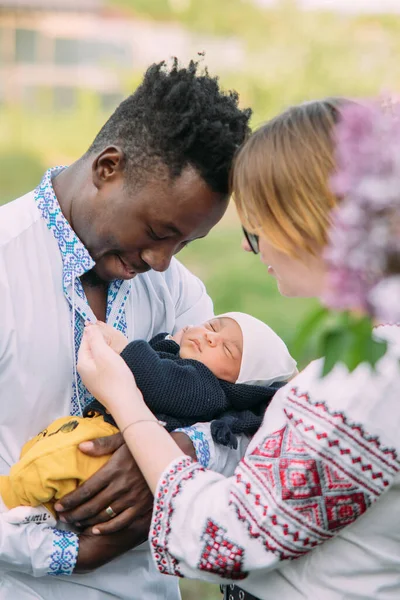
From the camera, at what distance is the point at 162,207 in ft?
7.97

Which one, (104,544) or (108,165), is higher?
(108,165)

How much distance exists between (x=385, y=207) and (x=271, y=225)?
2.16 feet

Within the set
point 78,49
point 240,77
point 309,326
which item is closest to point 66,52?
point 78,49

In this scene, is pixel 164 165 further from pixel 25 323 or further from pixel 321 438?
pixel 321 438

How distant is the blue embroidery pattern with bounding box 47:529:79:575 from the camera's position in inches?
90.8

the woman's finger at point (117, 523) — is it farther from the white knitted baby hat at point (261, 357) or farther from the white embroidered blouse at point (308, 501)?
the white knitted baby hat at point (261, 357)

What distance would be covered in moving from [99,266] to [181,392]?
0.41 m

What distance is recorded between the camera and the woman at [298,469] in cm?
182

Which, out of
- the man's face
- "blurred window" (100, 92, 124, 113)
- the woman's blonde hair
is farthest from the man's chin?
"blurred window" (100, 92, 124, 113)

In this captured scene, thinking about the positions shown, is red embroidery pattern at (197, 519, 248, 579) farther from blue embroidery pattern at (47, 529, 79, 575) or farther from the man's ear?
the man's ear

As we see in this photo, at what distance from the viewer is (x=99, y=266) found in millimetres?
2543

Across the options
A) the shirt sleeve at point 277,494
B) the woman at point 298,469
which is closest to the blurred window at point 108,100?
the woman at point 298,469

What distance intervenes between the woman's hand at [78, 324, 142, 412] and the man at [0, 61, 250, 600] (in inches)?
5.2

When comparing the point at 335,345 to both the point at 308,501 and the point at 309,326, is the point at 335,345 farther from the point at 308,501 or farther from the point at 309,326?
the point at 308,501
